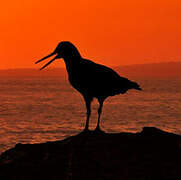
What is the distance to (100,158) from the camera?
967 centimetres

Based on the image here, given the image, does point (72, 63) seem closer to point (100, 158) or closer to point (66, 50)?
point (66, 50)

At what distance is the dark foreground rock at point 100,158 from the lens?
354 inches

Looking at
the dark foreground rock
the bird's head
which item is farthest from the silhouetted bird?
the dark foreground rock

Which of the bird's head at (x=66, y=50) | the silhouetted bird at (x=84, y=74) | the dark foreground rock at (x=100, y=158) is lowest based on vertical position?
the dark foreground rock at (x=100, y=158)

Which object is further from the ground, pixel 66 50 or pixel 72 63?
pixel 66 50

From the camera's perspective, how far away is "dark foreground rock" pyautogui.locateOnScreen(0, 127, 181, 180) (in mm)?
8992

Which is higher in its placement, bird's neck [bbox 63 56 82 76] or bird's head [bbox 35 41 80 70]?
bird's head [bbox 35 41 80 70]

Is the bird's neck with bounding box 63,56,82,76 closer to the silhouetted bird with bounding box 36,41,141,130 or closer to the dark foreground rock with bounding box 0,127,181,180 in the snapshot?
the silhouetted bird with bounding box 36,41,141,130

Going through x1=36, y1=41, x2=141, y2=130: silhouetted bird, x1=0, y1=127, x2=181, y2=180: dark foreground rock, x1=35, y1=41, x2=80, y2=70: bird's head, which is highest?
x1=35, y1=41, x2=80, y2=70: bird's head

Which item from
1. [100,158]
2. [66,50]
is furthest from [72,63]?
[100,158]

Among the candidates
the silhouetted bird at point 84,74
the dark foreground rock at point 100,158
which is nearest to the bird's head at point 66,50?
the silhouetted bird at point 84,74

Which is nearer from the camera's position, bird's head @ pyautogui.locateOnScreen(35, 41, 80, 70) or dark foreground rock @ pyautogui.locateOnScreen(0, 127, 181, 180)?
dark foreground rock @ pyautogui.locateOnScreen(0, 127, 181, 180)

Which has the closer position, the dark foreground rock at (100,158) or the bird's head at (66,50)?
the dark foreground rock at (100,158)

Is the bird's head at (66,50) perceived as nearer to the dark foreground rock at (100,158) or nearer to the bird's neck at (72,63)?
the bird's neck at (72,63)
